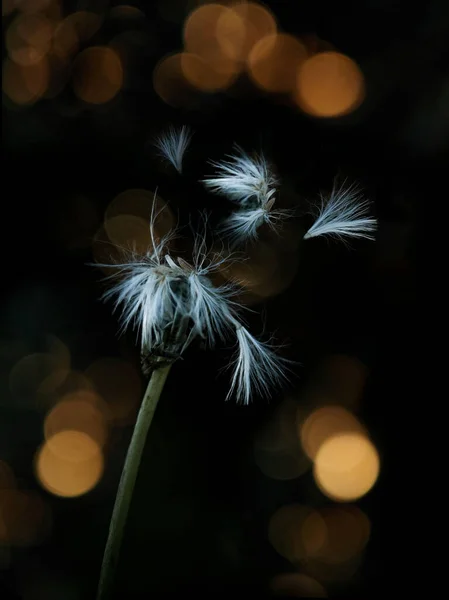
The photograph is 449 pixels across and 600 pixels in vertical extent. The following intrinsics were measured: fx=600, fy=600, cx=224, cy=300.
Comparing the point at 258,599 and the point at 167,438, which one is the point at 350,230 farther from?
the point at 258,599

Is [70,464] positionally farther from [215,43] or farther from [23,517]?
[215,43]

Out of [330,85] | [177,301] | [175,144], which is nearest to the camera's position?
[177,301]

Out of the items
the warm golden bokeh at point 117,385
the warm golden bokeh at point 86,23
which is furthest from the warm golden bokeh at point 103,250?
the warm golden bokeh at point 86,23

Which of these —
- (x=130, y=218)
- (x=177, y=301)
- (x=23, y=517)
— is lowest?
(x=23, y=517)

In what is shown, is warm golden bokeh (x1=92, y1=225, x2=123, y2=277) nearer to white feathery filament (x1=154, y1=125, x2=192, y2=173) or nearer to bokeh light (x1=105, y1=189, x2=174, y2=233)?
bokeh light (x1=105, y1=189, x2=174, y2=233)

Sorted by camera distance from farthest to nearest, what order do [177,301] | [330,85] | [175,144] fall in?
1. [330,85]
2. [175,144]
3. [177,301]

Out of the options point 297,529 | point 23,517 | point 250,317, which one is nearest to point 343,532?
point 297,529

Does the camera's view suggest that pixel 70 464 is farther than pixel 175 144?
Yes

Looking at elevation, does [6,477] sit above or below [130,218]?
below

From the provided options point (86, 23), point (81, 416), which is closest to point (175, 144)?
point (86, 23)
